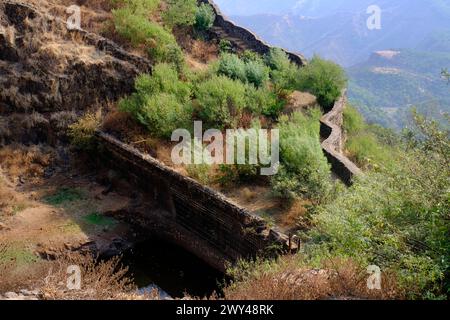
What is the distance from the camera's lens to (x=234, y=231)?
36.2 ft

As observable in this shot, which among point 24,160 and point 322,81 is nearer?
point 24,160

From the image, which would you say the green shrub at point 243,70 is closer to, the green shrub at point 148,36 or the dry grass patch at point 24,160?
the green shrub at point 148,36

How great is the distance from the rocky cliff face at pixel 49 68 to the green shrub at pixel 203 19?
5.28m

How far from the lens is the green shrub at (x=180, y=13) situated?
18625 mm

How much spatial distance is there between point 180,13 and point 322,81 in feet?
19.4

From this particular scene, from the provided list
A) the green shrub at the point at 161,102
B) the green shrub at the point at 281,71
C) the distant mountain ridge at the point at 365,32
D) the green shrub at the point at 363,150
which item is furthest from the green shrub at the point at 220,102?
the distant mountain ridge at the point at 365,32

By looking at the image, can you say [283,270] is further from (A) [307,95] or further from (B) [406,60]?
(B) [406,60]

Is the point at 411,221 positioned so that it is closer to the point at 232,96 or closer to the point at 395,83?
the point at 232,96

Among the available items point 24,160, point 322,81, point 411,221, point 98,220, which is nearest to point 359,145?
point 322,81

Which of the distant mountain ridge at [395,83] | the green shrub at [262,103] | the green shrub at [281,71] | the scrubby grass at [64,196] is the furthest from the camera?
the distant mountain ridge at [395,83]

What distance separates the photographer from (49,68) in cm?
1474

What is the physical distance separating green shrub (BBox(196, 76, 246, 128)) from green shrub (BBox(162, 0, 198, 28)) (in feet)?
16.0
